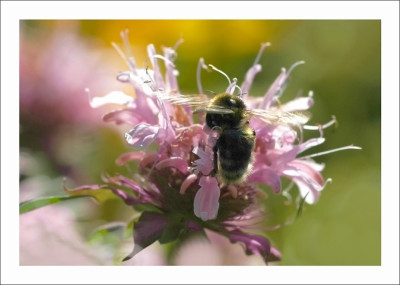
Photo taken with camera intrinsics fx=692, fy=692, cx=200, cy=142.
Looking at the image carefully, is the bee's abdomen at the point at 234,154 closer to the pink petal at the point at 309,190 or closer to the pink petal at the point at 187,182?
the pink petal at the point at 187,182

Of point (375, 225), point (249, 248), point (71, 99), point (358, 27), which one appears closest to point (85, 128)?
point (71, 99)

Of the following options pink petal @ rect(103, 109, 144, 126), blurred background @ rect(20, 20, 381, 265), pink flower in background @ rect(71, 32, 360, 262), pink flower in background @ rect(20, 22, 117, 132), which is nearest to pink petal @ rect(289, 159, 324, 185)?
pink flower in background @ rect(71, 32, 360, 262)

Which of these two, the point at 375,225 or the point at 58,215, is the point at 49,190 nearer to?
the point at 58,215

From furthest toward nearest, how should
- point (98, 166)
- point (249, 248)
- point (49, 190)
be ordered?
point (98, 166) → point (49, 190) → point (249, 248)

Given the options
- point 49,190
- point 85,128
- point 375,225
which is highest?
point 85,128

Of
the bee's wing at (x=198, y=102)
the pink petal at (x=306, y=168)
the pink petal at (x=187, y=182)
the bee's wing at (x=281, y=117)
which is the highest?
the bee's wing at (x=198, y=102)

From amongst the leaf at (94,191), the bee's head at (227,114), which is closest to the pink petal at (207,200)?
the bee's head at (227,114)

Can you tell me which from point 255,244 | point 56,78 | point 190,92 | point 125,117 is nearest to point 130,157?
point 125,117

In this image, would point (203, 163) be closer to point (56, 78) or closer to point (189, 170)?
point (189, 170)
